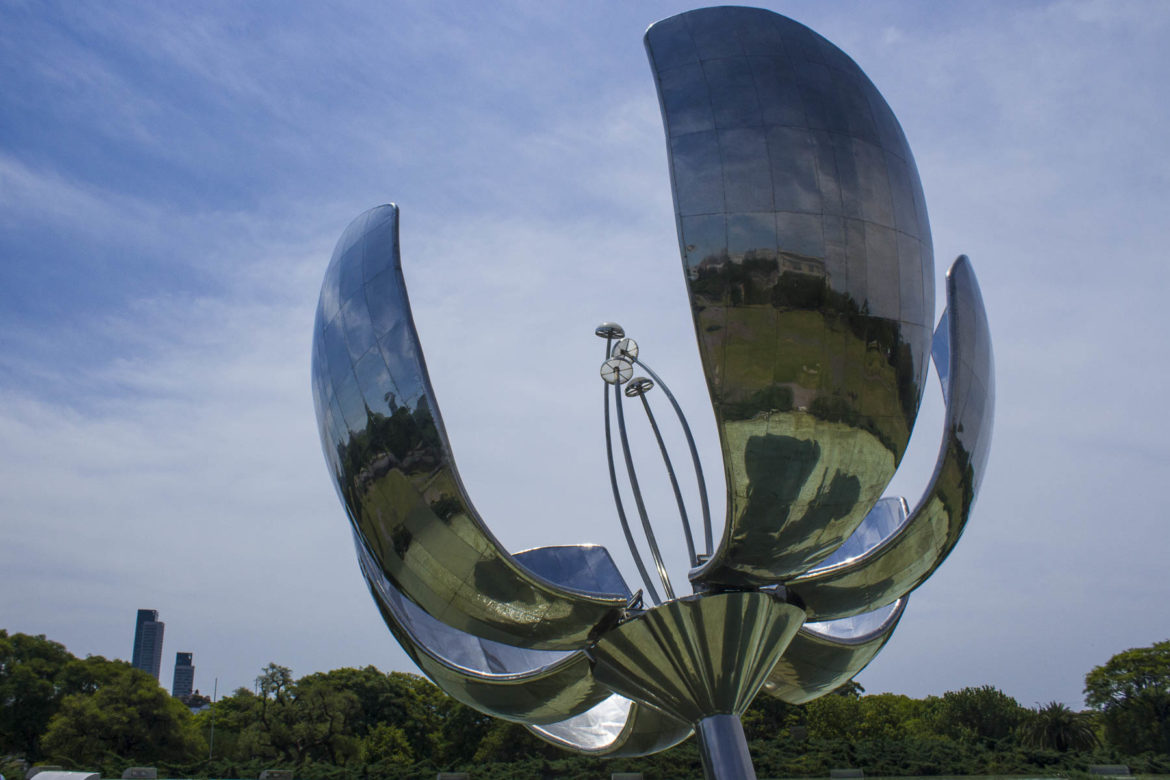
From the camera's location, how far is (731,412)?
6883 mm

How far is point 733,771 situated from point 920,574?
254cm

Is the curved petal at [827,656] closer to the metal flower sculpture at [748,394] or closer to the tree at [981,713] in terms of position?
the metal flower sculpture at [748,394]

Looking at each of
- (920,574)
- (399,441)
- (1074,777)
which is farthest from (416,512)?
(1074,777)

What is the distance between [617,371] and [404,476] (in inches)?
193

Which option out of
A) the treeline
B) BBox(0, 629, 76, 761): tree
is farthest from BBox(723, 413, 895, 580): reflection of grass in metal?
BBox(0, 629, 76, 761): tree

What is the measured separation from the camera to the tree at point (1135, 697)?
1587 inches

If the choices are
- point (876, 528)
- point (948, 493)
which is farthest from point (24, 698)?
point (948, 493)

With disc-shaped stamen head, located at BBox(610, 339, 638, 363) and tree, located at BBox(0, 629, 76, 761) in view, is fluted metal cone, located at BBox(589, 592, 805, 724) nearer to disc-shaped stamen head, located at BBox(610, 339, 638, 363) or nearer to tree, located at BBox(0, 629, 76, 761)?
disc-shaped stamen head, located at BBox(610, 339, 638, 363)

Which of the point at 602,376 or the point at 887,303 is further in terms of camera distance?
the point at 602,376

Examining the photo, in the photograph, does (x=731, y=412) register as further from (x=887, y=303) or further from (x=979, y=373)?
(x=979, y=373)

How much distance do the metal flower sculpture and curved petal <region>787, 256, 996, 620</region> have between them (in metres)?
0.02

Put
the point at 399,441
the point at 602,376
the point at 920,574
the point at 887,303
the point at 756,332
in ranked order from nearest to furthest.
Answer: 1. the point at 756,332
2. the point at 887,303
3. the point at 399,441
4. the point at 920,574
5. the point at 602,376

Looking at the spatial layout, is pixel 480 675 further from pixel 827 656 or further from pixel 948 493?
pixel 948 493

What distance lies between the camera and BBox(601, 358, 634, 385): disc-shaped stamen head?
40.2 feet
